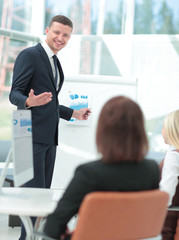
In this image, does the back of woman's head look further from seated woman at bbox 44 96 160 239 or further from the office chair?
the office chair

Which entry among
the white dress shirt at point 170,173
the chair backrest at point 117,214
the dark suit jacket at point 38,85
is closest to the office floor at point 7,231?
the dark suit jacket at point 38,85

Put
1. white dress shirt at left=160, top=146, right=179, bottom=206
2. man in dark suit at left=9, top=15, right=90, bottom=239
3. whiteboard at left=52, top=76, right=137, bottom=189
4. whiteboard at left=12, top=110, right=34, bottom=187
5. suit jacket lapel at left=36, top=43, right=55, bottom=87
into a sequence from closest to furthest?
whiteboard at left=12, top=110, right=34, bottom=187
white dress shirt at left=160, top=146, right=179, bottom=206
man in dark suit at left=9, top=15, right=90, bottom=239
suit jacket lapel at left=36, top=43, right=55, bottom=87
whiteboard at left=52, top=76, right=137, bottom=189

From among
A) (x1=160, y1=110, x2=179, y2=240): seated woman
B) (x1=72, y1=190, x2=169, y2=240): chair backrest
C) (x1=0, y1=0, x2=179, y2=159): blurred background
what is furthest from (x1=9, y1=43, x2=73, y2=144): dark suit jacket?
(x1=0, y1=0, x2=179, y2=159): blurred background

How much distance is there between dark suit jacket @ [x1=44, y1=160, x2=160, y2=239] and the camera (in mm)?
1583

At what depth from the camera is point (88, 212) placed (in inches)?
60.1

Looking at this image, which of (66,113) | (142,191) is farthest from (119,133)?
(66,113)

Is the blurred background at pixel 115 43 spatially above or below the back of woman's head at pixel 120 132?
above

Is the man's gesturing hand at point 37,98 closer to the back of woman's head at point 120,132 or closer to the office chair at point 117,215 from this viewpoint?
the back of woman's head at point 120,132

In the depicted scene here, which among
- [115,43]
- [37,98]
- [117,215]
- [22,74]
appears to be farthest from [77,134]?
[117,215]

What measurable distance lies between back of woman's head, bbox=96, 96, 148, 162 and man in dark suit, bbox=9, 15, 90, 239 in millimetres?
1249

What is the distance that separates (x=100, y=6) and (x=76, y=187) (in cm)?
555

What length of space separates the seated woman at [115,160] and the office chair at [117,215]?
7 cm

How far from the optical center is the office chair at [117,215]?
59.8 inches

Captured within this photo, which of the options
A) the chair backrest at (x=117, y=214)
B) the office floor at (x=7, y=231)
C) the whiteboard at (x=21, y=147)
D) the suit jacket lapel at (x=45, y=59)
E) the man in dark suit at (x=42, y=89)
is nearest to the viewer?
the chair backrest at (x=117, y=214)
